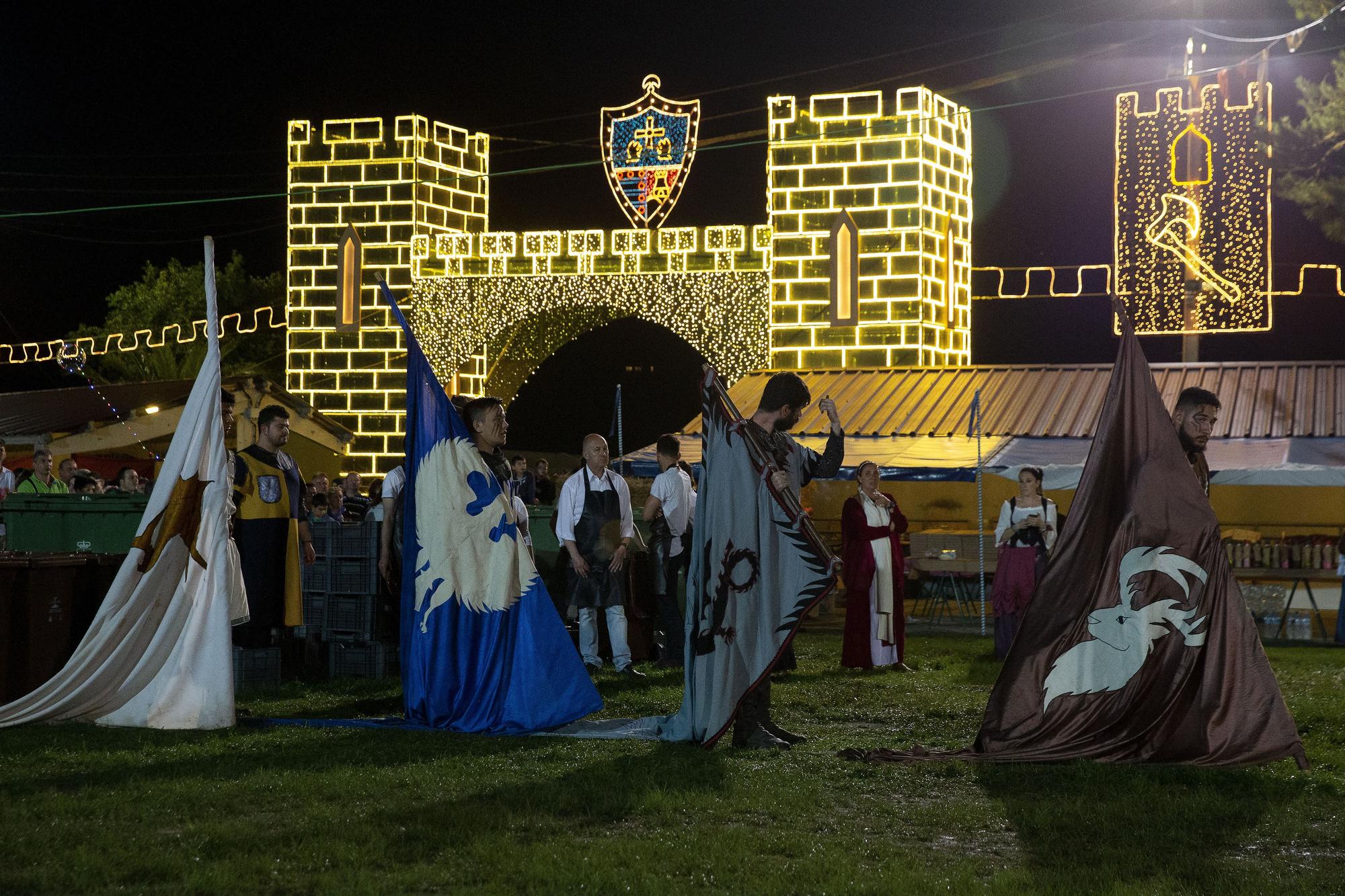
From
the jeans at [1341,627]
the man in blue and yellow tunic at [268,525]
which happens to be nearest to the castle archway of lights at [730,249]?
the jeans at [1341,627]

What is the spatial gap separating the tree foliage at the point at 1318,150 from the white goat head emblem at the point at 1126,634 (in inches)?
336

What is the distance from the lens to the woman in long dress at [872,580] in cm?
1202

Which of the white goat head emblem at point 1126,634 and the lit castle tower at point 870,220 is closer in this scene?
the white goat head emblem at point 1126,634

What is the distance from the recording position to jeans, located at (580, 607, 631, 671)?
1132cm

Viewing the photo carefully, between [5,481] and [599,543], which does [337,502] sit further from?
[599,543]

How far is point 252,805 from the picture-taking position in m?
6.11

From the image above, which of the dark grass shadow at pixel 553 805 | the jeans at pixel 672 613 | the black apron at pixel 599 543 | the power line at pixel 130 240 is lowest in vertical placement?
the dark grass shadow at pixel 553 805

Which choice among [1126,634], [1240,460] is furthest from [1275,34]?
[1126,634]

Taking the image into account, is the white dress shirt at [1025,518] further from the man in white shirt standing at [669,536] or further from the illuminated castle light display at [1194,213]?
the illuminated castle light display at [1194,213]

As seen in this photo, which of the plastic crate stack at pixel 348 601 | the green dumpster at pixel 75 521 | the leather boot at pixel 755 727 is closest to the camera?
the leather boot at pixel 755 727

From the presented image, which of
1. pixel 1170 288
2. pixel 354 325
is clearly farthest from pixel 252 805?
pixel 354 325

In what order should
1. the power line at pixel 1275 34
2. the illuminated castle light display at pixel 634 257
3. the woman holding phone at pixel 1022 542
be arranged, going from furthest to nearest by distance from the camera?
the illuminated castle light display at pixel 634 257
the power line at pixel 1275 34
the woman holding phone at pixel 1022 542

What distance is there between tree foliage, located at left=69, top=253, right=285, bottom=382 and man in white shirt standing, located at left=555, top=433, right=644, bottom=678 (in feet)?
88.8

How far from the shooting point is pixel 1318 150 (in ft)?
50.2
